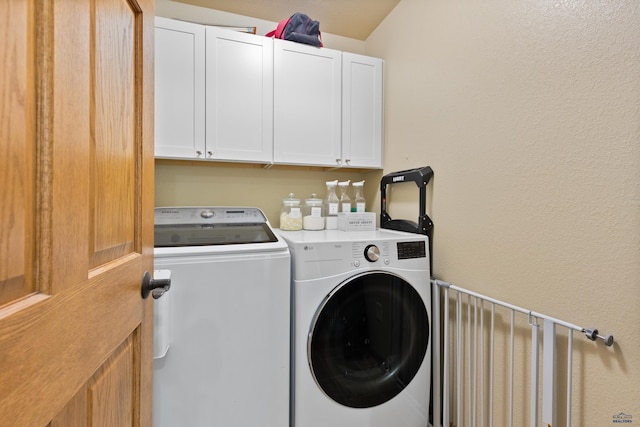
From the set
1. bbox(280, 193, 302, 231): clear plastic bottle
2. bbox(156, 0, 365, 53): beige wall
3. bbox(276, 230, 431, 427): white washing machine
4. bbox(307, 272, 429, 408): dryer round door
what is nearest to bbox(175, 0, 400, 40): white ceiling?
bbox(156, 0, 365, 53): beige wall

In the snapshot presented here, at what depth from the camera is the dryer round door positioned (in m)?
1.26

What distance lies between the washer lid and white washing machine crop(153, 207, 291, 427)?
2 centimetres

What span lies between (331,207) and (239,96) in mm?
875

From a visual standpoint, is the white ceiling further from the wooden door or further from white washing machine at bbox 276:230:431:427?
white washing machine at bbox 276:230:431:427

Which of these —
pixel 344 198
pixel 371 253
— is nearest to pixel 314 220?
pixel 344 198

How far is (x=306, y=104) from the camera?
1.80 m

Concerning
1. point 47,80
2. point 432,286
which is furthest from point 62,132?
point 432,286

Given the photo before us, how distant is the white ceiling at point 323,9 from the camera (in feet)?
6.05

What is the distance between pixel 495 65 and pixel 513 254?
0.78m

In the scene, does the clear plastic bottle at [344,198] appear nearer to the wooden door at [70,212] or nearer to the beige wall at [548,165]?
the beige wall at [548,165]

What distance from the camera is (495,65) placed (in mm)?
1194

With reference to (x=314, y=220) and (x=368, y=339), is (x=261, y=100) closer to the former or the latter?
(x=314, y=220)

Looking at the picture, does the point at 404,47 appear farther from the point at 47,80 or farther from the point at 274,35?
the point at 47,80

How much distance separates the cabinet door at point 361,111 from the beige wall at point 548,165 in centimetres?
45
